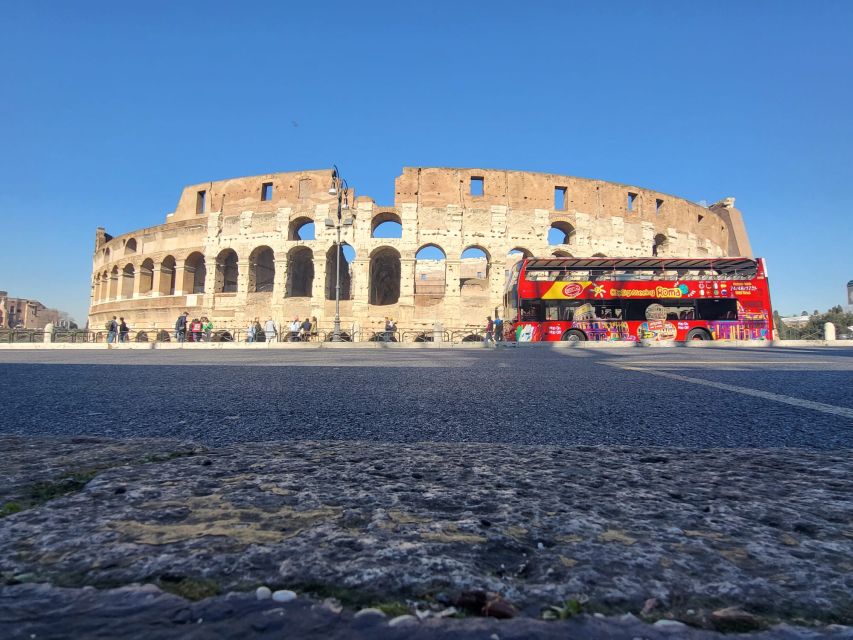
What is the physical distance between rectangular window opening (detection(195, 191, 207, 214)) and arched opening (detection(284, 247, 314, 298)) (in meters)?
6.46

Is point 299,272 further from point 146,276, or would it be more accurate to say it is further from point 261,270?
point 146,276

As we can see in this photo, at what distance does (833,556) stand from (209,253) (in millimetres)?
30169

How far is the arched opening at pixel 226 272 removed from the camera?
2756cm

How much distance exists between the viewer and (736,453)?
4.05 feet

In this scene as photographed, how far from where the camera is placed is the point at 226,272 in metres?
30.7

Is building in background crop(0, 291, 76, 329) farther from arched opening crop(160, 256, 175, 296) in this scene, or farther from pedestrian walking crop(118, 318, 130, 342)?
pedestrian walking crop(118, 318, 130, 342)

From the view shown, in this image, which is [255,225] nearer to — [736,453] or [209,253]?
[209,253]

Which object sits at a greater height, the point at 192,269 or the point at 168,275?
the point at 192,269

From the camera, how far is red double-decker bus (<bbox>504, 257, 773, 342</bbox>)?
54.4ft

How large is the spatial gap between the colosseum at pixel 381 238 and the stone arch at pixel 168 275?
0.24 ft

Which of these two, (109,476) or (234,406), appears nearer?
(109,476)

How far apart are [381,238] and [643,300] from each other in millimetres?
14164

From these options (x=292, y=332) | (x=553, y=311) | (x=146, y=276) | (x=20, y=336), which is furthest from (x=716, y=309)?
(x=20, y=336)

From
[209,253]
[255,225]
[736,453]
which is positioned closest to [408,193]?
[255,225]
